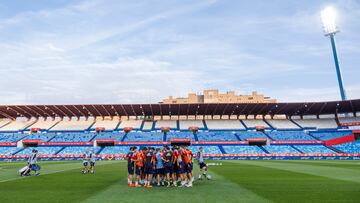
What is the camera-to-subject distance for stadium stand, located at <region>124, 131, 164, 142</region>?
56444 mm

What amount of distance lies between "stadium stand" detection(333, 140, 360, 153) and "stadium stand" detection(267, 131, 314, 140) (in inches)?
225

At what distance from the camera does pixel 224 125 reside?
6481cm

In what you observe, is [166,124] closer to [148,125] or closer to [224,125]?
[148,125]

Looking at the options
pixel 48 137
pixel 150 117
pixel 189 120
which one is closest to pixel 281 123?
pixel 189 120

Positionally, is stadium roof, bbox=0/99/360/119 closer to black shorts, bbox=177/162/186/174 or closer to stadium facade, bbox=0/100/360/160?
stadium facade, bbox=0/100/360/160

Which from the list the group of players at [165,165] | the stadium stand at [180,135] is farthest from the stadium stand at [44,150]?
the group of players at [165,165]

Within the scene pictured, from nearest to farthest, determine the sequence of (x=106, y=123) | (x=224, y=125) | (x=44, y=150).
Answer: (x=44, y=150) < (x=224, y=125) < (x=106, y=123)

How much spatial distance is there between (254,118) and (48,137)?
4990 centimetres

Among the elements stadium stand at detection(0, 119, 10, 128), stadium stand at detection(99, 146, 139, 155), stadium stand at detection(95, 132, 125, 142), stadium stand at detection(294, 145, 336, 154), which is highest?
stadium stand at detection(0, 119, 10, 128)

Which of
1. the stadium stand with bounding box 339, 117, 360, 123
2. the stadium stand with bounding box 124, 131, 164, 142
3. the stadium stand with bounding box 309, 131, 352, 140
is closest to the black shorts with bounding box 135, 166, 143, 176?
the stadium stand with bounding box 124, 131, 164, 142

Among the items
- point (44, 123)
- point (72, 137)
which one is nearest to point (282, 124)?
point (72, 137)

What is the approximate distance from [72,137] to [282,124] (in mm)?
49722

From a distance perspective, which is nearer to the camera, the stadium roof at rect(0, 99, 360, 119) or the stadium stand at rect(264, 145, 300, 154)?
the stadium stand at rect(264, 145, 300, 154)

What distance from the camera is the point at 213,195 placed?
1084 cm
